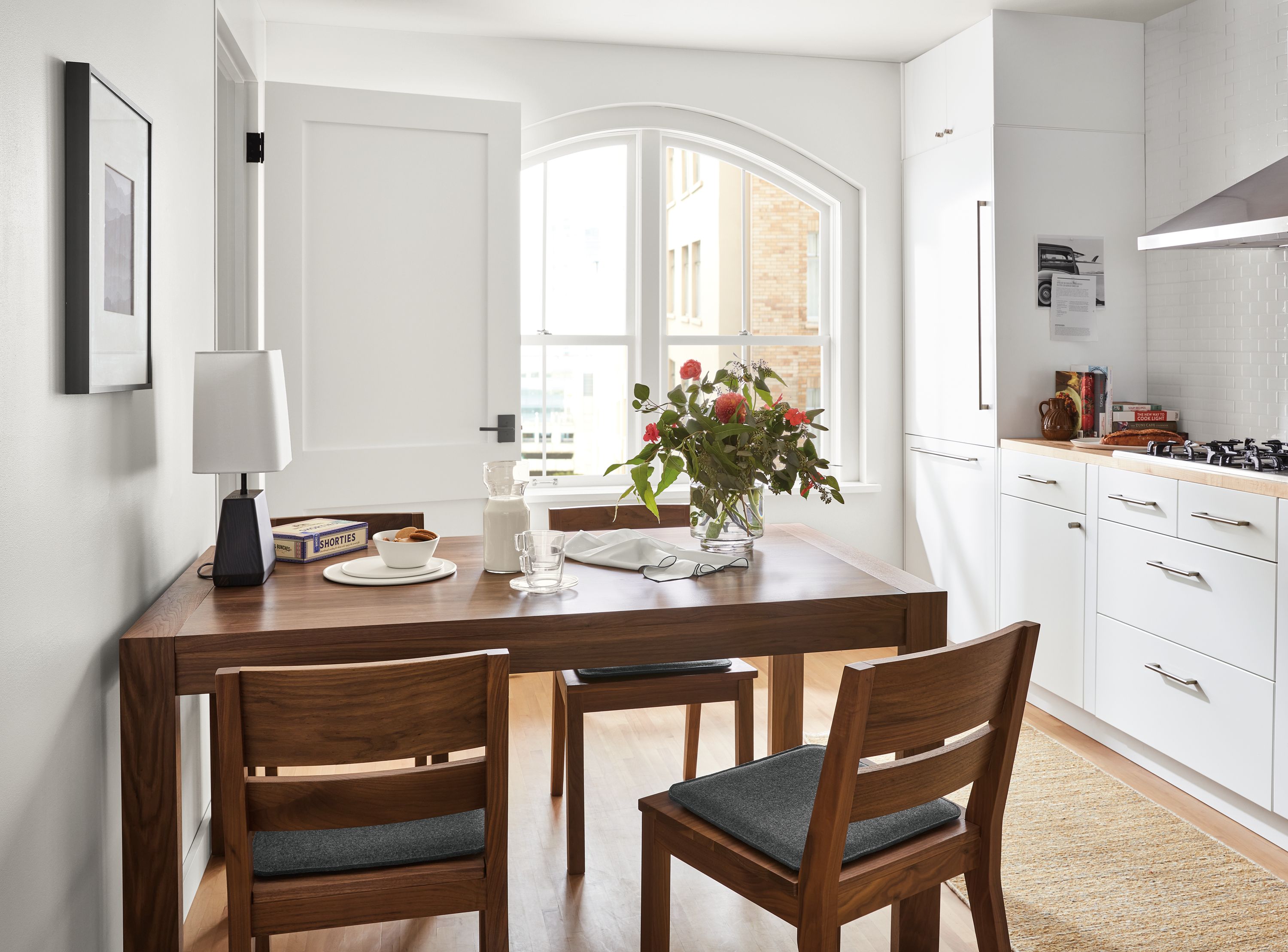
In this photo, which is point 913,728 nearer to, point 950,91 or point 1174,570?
point 1174,570

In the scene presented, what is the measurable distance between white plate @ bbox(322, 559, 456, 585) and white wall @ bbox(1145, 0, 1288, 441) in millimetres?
2823

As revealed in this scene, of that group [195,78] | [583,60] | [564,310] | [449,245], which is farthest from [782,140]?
[195,78]

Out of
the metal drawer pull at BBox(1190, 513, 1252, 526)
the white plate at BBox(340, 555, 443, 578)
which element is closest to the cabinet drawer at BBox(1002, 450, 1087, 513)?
the metal drawer pull at BBox(1190, 513, 1252, 526)

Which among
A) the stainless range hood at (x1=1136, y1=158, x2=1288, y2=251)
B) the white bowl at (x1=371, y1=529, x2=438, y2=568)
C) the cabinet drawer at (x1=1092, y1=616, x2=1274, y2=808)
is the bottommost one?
the cabinet drawer at (x1=1092, y1=616, x2=1274, y2=808)

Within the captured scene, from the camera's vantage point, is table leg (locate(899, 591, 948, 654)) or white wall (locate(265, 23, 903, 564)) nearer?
table leg (locate(899, 591, 948, 654))

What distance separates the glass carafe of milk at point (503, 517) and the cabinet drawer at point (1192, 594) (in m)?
1.93

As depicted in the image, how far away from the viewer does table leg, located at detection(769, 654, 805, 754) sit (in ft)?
8.64

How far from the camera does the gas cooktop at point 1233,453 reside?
8.89 feet

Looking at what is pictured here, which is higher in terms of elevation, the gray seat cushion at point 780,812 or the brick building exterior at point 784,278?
the brick building exterior at point 784,278

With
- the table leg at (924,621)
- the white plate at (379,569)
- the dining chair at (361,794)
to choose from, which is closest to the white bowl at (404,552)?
the white plate at (379,569)

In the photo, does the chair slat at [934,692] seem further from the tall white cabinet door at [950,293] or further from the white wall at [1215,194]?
the tall white cabinet door at [950,293]

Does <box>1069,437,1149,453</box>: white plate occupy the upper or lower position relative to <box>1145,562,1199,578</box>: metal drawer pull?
upper

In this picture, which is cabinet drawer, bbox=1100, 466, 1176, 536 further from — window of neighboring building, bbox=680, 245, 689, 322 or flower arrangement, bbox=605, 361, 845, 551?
Answer: window of neighboring building, bbox=680, 245, 689, 322

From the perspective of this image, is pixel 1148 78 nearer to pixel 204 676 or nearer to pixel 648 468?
pixel 648 468
